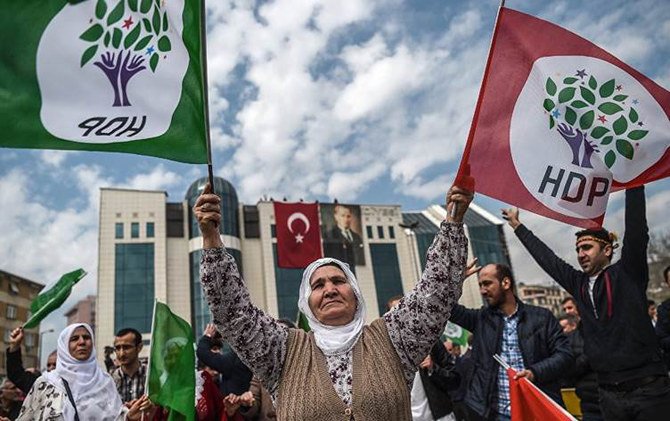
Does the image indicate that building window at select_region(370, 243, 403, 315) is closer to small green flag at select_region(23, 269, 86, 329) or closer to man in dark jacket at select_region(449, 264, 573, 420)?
small green flag at select_region(23, 269, 86, 329)

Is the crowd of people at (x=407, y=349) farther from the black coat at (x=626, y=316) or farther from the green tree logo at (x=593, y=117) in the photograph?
the green tree logo at (x=593, y=117)

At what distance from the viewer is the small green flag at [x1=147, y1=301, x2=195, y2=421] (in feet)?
12.4

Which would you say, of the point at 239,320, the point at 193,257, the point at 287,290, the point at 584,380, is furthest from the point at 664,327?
the point at 193,257

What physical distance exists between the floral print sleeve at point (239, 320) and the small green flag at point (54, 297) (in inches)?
150

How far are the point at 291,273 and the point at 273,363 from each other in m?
41.0

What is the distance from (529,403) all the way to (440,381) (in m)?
2.00

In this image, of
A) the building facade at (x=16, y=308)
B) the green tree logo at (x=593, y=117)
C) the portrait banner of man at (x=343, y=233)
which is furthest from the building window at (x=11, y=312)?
the green tree logo at (x=593, y=117)

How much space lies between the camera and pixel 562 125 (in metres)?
3.24

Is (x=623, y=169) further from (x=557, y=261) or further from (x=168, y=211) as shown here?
(x=168, y=211)

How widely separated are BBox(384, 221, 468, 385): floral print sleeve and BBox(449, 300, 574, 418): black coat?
147 cm

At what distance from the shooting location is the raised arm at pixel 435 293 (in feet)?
6.87

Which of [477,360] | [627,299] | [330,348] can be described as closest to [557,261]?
[627,299]

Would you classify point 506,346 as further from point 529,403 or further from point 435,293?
point 435,293

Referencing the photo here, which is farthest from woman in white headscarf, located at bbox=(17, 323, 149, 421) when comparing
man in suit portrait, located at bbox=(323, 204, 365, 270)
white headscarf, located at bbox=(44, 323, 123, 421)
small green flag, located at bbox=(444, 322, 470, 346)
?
man in suit portrait, located at bbox=(323, 204, 365, 270)
